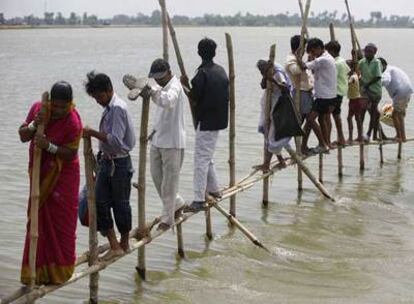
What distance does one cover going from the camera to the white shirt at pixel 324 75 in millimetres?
10617

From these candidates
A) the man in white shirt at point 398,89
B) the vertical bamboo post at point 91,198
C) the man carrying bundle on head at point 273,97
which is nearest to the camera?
the vertical bamboo post at point 91,198

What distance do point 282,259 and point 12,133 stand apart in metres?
10.6

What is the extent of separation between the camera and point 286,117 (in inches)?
369

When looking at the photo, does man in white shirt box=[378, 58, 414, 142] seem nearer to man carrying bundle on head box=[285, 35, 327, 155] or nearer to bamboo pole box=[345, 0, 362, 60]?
bamboo pole box=[345, 0, 362, 60]

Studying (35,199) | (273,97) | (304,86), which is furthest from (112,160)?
(304,86)

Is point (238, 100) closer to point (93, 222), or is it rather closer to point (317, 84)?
point (317, 84)

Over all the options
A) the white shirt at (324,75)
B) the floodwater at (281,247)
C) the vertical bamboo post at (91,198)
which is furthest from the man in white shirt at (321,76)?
the vertical bamboo post at (91,198)

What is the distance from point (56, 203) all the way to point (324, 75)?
6172 mm

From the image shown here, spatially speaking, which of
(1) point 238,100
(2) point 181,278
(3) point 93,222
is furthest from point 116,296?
(1) point 238,100

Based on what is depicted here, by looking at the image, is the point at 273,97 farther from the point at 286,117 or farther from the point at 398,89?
the point at 398,89

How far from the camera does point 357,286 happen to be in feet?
24.8

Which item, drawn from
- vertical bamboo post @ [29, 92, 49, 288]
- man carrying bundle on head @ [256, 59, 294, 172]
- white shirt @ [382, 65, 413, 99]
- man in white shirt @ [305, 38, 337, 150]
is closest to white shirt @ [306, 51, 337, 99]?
man in white shirt @ [305, 38, 337, 150]

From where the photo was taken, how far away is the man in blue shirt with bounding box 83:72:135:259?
20.0 ft

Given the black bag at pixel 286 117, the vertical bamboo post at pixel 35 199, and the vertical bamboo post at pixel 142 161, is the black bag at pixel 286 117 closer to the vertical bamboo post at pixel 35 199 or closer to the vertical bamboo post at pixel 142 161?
the vertical bamboo post at pixel 142 161
